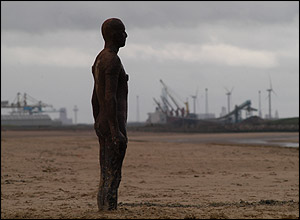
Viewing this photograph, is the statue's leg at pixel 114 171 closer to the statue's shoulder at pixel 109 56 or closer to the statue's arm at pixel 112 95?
the statue's arm at pixel 112 95

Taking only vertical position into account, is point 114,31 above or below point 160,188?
above

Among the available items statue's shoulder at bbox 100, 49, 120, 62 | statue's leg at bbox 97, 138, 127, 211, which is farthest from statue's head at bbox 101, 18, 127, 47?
statue's leg at bbox 97, 138, 127, 211

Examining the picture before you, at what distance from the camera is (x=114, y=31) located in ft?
29.0

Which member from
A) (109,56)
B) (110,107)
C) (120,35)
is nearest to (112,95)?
(110,107)

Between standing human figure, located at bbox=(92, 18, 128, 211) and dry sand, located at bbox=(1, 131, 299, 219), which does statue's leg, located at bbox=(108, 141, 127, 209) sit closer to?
standing human figure, located at bbox=(92, 18, 128, 211)

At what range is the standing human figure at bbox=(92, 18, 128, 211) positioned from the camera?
27.8ft

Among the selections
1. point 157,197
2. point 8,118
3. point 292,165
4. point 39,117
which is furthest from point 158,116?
point 157,197

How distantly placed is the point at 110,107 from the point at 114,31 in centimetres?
139

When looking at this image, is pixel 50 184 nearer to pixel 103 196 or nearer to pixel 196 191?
pixel 196 191

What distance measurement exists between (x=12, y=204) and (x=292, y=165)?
552 inches

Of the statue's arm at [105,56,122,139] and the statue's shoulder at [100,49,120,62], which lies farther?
the statue's shoulder at [100,49,120,62]

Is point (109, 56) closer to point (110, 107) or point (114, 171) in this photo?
point (110, 107)

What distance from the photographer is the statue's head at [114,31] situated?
882 centimetres

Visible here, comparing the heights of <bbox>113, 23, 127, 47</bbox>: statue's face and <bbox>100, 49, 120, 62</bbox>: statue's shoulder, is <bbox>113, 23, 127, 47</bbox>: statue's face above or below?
above
